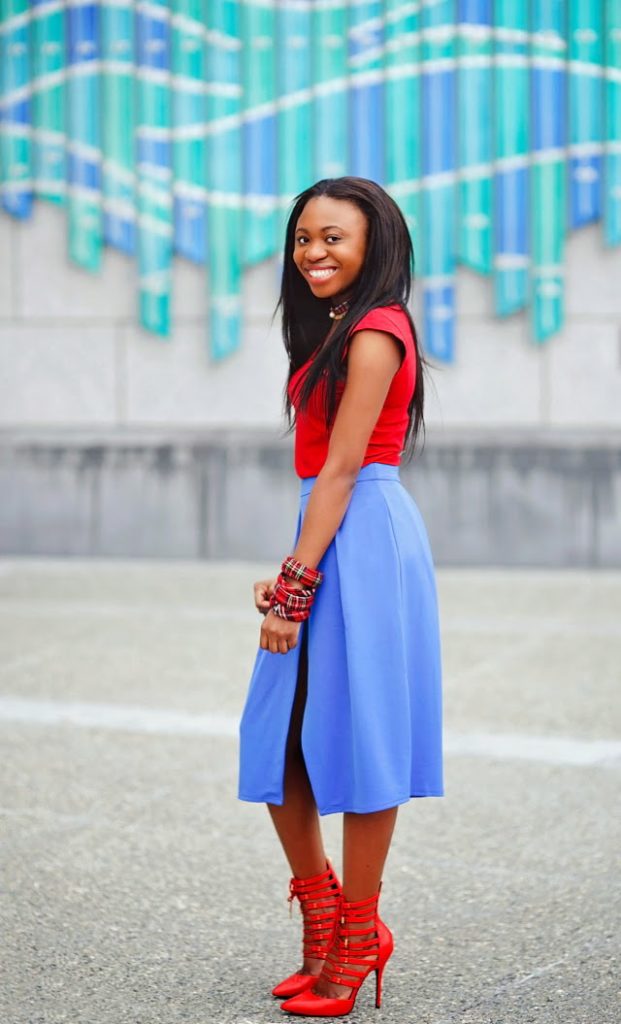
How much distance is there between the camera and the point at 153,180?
36.7ft

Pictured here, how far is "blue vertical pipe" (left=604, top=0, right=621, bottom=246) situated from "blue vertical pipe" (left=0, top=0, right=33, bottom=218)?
4.34 metres

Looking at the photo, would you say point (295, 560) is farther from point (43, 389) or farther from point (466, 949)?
point (43, 389)

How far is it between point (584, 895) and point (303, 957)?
982 millimetres

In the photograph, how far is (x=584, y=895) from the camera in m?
3.88

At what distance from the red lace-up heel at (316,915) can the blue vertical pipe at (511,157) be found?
312 inches

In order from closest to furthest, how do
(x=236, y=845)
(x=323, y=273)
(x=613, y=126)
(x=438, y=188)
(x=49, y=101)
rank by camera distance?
(x=323, y=273), (x=236, y=845), (x=613, y=126), (x=438, y=188), (x=49, y=101)

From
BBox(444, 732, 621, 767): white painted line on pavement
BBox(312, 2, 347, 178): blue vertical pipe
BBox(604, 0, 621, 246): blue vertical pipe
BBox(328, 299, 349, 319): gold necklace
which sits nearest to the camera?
BBox(328, 299, 349, 319): gold necklace

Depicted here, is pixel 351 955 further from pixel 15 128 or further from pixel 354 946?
pixel 15 128

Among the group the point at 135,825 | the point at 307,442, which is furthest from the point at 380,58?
the point at 307,442

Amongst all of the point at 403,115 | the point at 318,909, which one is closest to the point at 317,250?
the point at 318,909

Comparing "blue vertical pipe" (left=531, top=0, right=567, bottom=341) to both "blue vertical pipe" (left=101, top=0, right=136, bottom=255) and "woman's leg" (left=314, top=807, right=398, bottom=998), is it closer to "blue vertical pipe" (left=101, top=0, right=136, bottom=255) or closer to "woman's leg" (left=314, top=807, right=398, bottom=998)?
"blue vertical pipe" (left=101, top=0, right=136, bottom=255)

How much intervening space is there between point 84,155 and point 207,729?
671cm

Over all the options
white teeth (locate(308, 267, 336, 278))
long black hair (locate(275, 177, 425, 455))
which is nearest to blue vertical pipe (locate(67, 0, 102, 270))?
long black hair (locate(275, 177, 425, 455))

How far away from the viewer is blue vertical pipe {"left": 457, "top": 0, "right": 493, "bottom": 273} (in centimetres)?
1050
